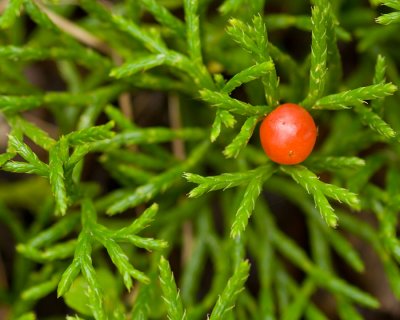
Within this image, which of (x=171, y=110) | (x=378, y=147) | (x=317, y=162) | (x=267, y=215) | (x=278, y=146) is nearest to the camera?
(x=278, y=146)

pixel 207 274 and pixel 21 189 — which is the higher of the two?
pixel 21 189

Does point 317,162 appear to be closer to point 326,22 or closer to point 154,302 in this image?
point 326,22

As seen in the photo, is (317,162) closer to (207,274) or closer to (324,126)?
(324,126)

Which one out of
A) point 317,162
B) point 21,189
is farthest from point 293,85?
point 21,189

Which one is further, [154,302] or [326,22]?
[154,302]

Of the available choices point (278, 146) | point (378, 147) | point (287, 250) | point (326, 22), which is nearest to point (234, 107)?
point (278, 146)

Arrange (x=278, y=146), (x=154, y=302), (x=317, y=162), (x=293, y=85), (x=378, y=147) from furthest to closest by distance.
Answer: (x=378, y=147), (x=154, y=302), (x=293, y=85), (x=317, y=162), (x=278, y=146)

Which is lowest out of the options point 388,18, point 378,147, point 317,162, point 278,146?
point 378,147
